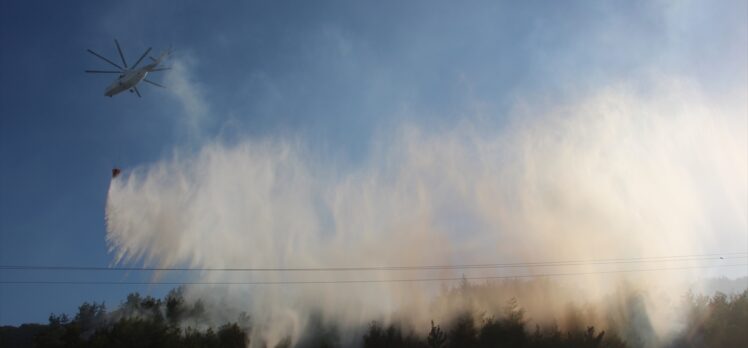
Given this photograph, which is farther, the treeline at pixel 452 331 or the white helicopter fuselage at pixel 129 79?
the treeline at pixel 452 331

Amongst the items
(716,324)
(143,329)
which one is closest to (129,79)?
(143,329)

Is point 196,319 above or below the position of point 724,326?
above

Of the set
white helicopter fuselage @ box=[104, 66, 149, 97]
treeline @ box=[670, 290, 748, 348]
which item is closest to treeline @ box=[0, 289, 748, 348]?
treeline @ box=[670, 290, 748, 348]

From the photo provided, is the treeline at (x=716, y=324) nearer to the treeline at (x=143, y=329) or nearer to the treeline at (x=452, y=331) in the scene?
the treeline at (x=452, y=331)

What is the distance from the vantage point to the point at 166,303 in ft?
424

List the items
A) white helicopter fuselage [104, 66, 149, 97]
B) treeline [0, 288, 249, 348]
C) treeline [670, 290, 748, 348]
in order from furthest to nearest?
treeline [670, 290, 748, 348], treeline [0, 288, 249, 348], white helicopter fuselage [104, 66, 149, 97]

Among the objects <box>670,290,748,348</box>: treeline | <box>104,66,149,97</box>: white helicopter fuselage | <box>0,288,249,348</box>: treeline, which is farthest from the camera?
<box>670,290,748,348</box>: treeline

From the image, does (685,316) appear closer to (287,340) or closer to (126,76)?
(287,340)

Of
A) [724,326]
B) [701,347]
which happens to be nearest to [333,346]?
[701,347]

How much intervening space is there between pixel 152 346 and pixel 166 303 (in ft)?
103

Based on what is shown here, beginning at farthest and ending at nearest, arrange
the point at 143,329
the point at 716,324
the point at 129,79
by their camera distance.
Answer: the point at 716,324, the point at 143,329, the point at 129,79

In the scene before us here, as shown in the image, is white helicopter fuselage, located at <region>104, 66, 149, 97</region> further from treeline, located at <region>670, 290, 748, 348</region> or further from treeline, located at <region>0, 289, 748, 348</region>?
treeline, located at <region>670, 290, 748, 348</region>

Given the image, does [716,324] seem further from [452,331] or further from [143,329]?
[143,329]

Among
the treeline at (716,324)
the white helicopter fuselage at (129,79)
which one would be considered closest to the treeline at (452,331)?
the treeline at (716,324)
